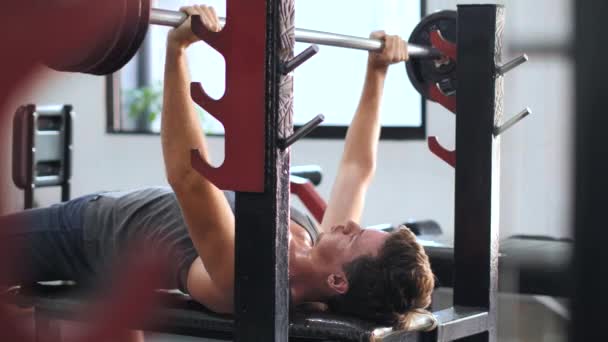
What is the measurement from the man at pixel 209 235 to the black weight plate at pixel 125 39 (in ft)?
0.92

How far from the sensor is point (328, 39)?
1.64 metres

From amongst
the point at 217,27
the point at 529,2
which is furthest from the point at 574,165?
the point at 529,2

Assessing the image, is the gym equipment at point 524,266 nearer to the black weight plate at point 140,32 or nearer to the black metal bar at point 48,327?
the black metal bar at point 48,327

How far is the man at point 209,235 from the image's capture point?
4.69 ft

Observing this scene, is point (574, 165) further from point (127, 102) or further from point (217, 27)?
point (127, 102)

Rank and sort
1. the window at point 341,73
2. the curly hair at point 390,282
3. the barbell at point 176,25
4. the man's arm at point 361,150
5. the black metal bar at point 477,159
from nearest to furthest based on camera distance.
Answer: the barbell at point 176,25
the curly hair at point 390,282
the black metal bar at point 477,159
the man's arm at point 361,150
the window at point 341,73

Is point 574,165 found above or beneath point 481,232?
above

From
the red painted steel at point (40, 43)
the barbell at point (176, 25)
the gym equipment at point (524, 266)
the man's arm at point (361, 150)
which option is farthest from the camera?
the gym equipment at point (524, 266)

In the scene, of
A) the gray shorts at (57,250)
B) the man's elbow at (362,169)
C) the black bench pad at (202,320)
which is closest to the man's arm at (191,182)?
the black bench pad at (202,320)

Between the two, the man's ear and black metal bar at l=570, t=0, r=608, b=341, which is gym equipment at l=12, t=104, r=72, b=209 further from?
black metal bar at l=570, t=0, r=608, b=341

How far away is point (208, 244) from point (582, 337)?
34.2 inches

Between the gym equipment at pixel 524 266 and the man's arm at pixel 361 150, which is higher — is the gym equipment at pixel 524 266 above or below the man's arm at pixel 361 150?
below

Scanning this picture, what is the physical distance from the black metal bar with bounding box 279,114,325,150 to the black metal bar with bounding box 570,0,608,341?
59 cm

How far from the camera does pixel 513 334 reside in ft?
12.9
